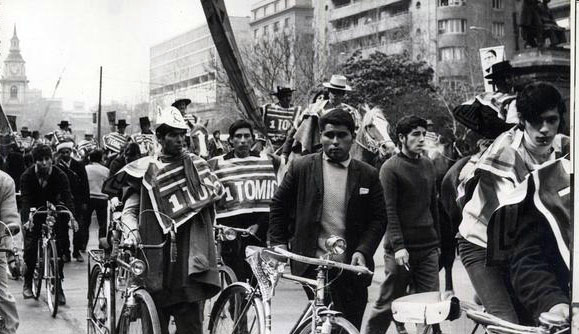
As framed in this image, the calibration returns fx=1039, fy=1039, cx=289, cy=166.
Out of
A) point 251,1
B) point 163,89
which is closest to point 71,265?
point 163,89

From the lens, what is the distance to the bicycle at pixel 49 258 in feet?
33.5

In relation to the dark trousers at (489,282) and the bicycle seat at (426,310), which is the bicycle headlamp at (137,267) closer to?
the dark trousers at (489,282)

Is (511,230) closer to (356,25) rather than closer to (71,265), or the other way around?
(71,265)

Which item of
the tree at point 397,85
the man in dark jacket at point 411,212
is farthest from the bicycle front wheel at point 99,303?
the tree at point 397,85

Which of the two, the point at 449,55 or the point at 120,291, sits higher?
the point at 449,55

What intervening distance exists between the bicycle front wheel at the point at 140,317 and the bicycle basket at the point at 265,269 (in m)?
0.75

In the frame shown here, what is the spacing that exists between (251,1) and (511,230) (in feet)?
27.3

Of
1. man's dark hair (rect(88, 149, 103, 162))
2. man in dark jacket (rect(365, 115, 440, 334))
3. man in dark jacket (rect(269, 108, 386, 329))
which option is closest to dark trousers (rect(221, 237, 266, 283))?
man in dark jacket (rect(365, 115, 440, 334))

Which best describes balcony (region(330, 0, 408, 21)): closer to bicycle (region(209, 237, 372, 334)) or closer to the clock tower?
the clock tower

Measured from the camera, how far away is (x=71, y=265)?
14.3 metres

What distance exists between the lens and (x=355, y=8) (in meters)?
18.8

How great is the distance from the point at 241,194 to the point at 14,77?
358cm

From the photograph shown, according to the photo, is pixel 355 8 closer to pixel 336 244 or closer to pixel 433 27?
pixel 433 27

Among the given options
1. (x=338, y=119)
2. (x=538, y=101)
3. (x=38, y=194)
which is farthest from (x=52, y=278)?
(x=538, y=101)
